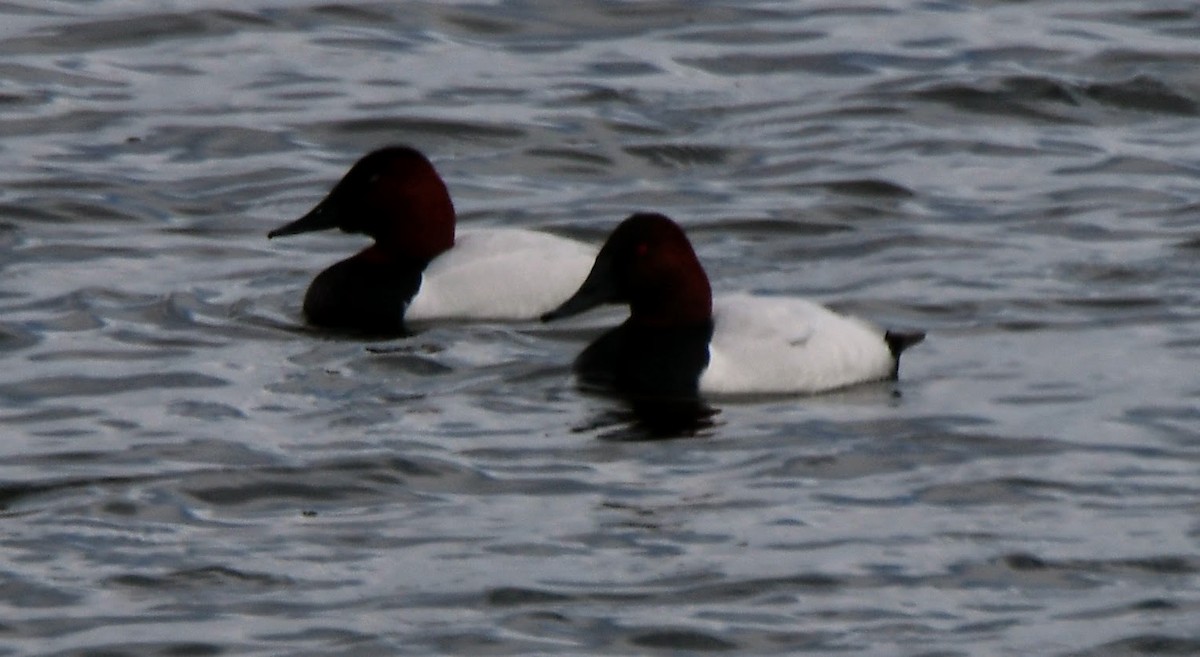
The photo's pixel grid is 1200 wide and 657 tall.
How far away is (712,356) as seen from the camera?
9.67 m

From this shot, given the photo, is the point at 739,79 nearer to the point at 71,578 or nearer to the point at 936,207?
the point at 936,207

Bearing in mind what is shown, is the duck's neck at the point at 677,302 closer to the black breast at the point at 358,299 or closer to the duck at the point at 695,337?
the duck at the point at 695,337

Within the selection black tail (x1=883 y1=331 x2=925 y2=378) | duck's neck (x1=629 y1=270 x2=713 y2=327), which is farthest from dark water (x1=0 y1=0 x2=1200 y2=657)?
duck's neck (x1=629 y1=270 x2=713 y2=327)

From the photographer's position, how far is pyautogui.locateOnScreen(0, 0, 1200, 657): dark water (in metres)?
7.23

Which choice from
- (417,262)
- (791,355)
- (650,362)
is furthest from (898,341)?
(417,262)

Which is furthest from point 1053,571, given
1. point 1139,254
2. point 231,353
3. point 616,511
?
point 1139,254

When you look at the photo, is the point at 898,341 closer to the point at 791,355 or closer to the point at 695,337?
the point at 791,355

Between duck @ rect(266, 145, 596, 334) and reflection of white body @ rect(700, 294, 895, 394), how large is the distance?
50.3 inches

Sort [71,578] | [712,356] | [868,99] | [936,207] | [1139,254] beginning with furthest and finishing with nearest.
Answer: [868,99] < [936,207] < [1139,254] < [712,356] < [71,578]

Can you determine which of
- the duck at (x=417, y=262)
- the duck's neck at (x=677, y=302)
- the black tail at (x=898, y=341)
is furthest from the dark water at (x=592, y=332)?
the duck's neck at (x=677, y=302)

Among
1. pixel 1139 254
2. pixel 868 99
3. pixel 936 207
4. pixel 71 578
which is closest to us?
pixel 71 578

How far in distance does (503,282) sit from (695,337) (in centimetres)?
130

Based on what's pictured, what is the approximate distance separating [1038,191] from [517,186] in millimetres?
2357

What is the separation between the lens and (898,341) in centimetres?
980
